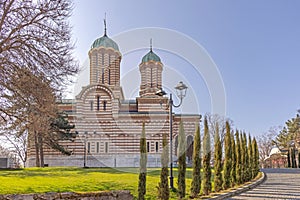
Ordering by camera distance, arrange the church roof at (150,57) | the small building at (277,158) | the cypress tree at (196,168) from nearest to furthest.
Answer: the cypress tree at (196,168) < the small building at (277,158) < the church roof at (150,57)

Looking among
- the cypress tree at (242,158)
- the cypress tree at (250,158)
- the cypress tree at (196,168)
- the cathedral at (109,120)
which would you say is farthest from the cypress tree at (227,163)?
the cathedral at (109,120)

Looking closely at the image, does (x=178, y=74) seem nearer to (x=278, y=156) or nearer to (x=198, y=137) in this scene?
(x=198, y=137)

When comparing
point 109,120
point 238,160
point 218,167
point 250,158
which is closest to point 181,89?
point 218,167

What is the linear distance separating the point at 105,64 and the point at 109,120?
5.60 meters

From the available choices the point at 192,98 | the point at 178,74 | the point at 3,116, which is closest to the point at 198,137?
the point at 192,98

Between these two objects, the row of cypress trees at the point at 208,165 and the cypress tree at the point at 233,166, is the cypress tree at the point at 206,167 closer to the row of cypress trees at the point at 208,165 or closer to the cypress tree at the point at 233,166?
the row of cypress trees at the point at 208,165

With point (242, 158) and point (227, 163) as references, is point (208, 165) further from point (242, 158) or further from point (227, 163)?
point (242, 158)

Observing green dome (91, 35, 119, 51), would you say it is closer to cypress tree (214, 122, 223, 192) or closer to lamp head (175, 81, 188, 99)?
lamp head (175, 81, 188, 99)

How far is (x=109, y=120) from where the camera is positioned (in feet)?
106

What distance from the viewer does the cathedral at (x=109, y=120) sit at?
1225 inches

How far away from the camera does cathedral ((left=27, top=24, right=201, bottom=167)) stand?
3111 cm

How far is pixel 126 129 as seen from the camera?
32.8m

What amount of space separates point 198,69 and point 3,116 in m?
6.65

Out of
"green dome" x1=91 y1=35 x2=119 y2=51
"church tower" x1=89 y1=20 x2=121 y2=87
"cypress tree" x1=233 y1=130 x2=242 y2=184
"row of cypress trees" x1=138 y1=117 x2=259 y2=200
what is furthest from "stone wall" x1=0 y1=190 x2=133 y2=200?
"green dome" x1=91 y1=35 x2=119 y2=51
